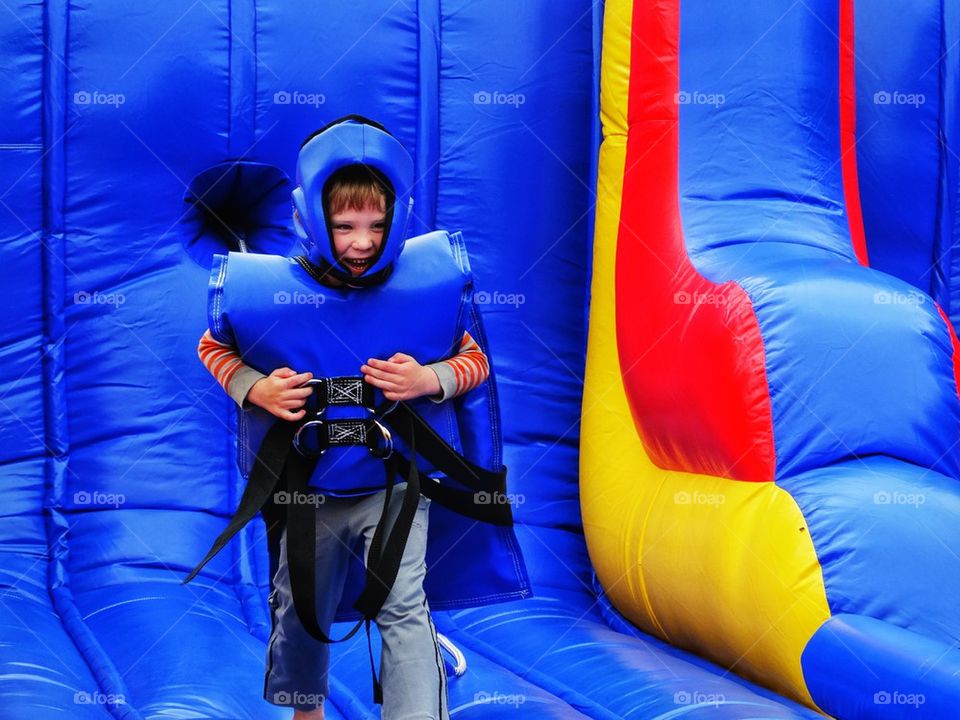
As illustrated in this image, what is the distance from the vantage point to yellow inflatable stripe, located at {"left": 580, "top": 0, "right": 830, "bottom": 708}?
1688 mm

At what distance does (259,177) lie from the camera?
2.50 metres

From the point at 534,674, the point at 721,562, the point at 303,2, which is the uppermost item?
the point at 303,2

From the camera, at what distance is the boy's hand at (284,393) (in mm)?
1546

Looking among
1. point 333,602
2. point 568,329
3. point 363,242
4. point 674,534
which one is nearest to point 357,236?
point 363,242

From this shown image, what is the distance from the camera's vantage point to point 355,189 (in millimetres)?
1566

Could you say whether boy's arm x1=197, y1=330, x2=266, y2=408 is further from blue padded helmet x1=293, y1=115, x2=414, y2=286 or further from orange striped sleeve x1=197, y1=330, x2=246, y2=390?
blue padded helmet x1=293, y1=115, x2=414, y2=286

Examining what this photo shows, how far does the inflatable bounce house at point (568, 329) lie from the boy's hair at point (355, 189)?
300 millimetres

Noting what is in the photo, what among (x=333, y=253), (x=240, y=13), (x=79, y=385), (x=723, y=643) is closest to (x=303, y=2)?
(x=240, y=13)

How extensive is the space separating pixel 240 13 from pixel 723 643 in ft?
4.87

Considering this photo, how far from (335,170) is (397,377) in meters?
0.26

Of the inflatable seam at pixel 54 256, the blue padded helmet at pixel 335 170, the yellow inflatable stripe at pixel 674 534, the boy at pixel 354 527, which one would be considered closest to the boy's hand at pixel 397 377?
the boy at pixel 354 527

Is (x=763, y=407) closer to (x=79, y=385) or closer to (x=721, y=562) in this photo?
(x=721, y=562)

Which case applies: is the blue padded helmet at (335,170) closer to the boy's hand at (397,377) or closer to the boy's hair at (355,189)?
the boy's hair at (355,189)

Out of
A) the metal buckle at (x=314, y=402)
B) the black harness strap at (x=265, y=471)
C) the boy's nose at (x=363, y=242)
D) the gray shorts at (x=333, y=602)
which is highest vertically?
the boy's nose at (x=363, y=242)
